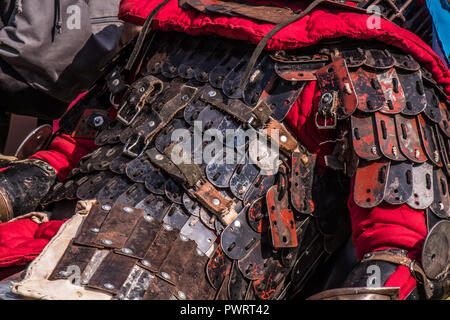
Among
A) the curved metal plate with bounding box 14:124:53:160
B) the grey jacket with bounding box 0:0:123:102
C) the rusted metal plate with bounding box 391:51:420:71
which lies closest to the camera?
the rusted metal plate with bounding box 391:51:420:71

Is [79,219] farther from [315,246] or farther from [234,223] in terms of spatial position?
[315,246]

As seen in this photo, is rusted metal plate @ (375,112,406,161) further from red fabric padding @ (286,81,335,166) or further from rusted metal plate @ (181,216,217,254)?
rusted metal plate @ (181,216,217,254)

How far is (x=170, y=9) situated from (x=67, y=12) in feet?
2.88

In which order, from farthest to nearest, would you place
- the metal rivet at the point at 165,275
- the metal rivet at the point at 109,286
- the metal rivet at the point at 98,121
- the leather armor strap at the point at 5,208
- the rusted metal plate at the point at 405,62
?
the metal rivet at the point at 98,121 < the leather armor strap at the point at 5,208 < the rusted metal plate at the point at 405,62 < the metal rivet at the point at 165,275 < the metal rivet at the point at 109,286

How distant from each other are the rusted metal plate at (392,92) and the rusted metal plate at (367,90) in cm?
2

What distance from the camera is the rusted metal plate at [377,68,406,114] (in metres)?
2.46

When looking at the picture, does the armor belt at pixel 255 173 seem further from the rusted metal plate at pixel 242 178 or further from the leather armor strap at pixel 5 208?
the leather armor strap at pixel 5 208

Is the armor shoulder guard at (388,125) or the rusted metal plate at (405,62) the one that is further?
the rusted metal plate at (405,62)

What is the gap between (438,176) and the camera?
2449mm

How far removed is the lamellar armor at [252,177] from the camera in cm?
235

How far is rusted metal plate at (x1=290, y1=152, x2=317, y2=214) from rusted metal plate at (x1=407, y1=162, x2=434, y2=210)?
399mm

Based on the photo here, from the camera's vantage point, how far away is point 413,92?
250 centimetres

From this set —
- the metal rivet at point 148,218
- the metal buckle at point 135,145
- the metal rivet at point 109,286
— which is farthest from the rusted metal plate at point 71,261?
the metal buckle at point 135,145

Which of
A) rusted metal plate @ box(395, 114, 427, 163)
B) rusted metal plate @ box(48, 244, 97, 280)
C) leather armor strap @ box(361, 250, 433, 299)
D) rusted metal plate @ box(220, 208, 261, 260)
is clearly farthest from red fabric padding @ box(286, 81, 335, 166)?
rusted metal plate @ box(48, 244, 97, 280)
